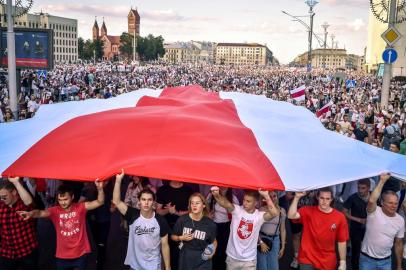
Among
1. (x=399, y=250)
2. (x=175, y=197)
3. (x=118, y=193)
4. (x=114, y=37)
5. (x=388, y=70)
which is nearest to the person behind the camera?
(x=118, y=193)

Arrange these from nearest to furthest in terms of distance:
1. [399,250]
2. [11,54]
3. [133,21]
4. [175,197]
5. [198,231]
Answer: [198,231] < [399,250] < [175,197] < [11,54] < [133,21]

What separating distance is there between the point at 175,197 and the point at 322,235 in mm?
1835

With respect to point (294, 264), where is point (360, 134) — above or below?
above

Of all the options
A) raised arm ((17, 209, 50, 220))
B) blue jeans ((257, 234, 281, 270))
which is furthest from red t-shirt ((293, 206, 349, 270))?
raised arm ((17, 209, 50, 220))

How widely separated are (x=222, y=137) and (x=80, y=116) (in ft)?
8.00

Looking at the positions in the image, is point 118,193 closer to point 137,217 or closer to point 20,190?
point 137,217

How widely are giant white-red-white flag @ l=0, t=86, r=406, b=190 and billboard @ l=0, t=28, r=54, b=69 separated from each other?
8.45 meters

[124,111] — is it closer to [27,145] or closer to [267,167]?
[27,145]

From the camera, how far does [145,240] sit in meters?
4.71

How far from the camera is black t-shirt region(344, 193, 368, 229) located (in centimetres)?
577

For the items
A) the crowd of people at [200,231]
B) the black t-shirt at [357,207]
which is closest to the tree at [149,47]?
the black t-shirt at [357,207]

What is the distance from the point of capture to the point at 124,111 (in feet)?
23.0

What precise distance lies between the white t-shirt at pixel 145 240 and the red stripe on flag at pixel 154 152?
0.49 meters

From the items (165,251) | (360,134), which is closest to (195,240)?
(165,251)
